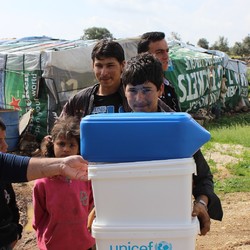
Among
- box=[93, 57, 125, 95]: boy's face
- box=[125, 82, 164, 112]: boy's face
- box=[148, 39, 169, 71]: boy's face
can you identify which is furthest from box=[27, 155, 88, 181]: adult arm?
box=[148, 39, 169, 71]: boy's face

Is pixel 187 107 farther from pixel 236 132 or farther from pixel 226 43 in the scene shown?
pixel 226 43

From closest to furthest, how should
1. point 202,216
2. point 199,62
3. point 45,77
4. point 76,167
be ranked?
1. point 202,216
2. point 76,167
3. point 45,77
4. point 199,62

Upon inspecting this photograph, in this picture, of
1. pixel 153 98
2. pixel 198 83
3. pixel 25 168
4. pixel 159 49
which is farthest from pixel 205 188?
pixel 198 83

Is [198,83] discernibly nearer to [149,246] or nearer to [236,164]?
[236,164]

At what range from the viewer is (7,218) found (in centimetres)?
253

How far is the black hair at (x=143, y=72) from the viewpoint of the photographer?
2010 mm

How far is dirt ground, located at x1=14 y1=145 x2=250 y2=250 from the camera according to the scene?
4.21 metres

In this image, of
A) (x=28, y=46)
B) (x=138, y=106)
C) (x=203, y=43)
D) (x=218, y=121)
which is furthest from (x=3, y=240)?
(x=203, y=43)

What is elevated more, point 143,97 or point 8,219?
point 143,97

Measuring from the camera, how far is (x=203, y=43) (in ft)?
160

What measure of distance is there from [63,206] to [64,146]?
0.36m

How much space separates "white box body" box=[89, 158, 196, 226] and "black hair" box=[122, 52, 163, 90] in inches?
25.9

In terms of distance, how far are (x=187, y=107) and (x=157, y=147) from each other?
37.5ft

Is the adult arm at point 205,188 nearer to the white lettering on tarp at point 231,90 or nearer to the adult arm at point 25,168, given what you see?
the adult arm at point 25,168
